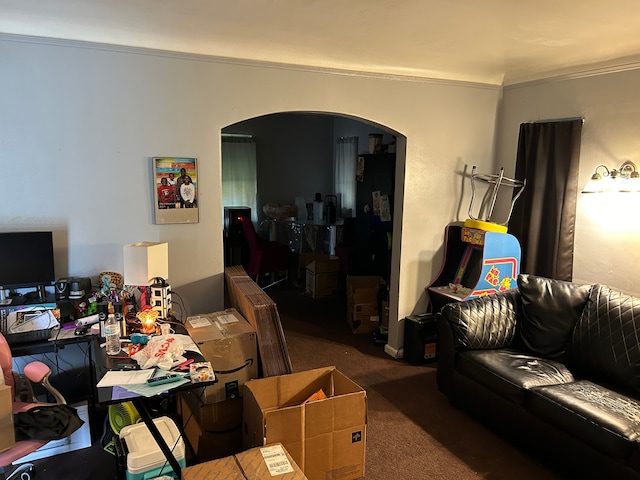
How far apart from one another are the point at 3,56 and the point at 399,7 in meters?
2.21

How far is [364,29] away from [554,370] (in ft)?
7.69

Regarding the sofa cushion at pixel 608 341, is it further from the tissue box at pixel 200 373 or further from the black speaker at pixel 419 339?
the tissue box at pixel 200 373

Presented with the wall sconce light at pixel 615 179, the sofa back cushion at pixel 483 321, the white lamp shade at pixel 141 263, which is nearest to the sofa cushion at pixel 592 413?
the sofa back cushion at pixel 483 321

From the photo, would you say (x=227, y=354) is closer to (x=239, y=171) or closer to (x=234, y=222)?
(x=234, y=222)

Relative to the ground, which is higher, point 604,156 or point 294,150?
point 294,150

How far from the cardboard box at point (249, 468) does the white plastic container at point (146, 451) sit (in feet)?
0.94

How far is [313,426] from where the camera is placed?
2.27 meters

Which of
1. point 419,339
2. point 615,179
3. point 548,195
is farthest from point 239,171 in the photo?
point 615,179

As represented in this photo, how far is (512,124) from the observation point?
3.88 m

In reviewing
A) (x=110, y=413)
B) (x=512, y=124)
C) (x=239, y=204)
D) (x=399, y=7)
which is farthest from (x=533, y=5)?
(x=239, y=204)

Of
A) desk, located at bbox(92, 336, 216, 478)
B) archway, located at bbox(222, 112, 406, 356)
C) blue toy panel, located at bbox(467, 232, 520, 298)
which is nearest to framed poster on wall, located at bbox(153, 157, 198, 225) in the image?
desk, located at bbox(92, 336, 216, 478)

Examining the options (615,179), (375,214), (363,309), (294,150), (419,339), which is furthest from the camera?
(294,150)

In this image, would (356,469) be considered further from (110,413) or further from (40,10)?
(40,10)

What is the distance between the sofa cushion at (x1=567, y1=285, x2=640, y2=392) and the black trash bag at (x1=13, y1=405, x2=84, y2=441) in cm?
281
